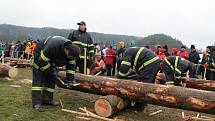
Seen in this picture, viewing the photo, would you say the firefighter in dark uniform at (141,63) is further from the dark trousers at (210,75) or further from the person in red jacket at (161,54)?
the person in red jacket at (161,54)

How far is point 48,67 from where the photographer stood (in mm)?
7773

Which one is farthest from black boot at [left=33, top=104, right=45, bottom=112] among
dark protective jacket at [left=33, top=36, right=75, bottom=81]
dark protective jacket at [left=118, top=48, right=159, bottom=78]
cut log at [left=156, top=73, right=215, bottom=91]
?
cut log at [left=156, top=73, right=215, bottom=91]

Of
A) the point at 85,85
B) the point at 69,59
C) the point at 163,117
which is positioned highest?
the point at 69,59

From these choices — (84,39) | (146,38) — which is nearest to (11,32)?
(146,38)

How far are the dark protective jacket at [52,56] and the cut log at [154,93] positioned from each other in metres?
Result: 0.76

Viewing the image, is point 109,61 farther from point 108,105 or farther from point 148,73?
point 108,105

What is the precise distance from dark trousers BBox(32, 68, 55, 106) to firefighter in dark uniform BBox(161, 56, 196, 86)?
4.01 metres

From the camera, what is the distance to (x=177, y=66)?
10812 millimetres

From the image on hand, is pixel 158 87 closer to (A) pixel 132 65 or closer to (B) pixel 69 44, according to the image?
(A) pixel 132 65

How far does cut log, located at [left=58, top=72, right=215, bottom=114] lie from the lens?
6883 mm

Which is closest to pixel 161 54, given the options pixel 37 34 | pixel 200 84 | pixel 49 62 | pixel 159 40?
pixel 200 84

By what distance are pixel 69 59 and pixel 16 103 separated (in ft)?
5.59

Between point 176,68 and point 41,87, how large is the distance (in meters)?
4.45

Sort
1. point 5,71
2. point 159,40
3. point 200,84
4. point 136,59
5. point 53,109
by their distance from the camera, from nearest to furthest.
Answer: point 53,109 → point 136,59 → point 200,84 → point 5,71 → point 159,40
